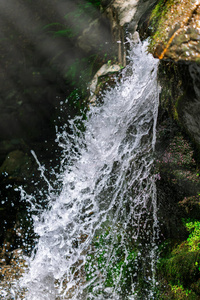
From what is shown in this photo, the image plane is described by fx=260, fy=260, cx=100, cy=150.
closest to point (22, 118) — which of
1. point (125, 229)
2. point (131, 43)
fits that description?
point (131, 43)

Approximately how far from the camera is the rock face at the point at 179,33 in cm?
146

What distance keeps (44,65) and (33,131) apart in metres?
1.52

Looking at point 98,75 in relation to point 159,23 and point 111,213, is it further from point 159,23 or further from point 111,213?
point 159,23

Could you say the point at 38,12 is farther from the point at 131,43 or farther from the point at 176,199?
the point at 176,199

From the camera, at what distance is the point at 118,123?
2830mm

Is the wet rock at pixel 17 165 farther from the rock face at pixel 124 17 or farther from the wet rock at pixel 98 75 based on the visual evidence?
the rock face at pixel 124 17

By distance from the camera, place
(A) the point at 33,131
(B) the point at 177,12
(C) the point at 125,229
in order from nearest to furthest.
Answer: (B) the point at 177,12
(C) the point at 125,229
(A) the point at 33,131

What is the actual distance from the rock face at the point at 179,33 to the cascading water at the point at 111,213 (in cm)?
73

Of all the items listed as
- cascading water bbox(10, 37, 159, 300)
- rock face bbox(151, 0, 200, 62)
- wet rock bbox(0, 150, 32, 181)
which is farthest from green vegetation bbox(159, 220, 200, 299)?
wet rock bbox(0, 150, 32, 181)

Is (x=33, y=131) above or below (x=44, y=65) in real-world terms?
below

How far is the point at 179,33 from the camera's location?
5.03 feet

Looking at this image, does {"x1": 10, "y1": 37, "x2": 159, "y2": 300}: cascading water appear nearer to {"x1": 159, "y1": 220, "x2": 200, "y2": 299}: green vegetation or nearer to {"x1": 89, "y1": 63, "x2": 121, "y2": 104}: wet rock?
{"x1": 159, "y1": 220, "x2": 200, "y2": 299}: green vegetation

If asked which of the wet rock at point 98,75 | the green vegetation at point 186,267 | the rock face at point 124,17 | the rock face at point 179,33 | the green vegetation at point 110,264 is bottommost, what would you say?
the green vegetation at point 110,264

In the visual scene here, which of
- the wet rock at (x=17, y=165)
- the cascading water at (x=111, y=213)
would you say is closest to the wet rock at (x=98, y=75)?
the cascading water at (x=111, y=213)
